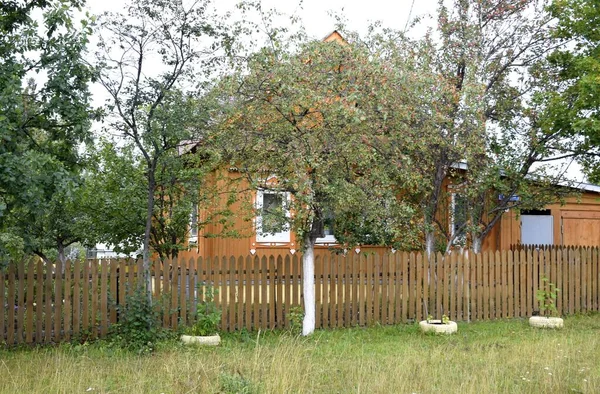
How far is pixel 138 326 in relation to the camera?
Result: 9.46 metres

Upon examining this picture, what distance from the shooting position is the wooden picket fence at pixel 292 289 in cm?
970

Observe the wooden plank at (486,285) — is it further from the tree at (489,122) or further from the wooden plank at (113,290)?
the wooden plank at (113,290)

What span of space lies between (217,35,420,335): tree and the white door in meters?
10.6

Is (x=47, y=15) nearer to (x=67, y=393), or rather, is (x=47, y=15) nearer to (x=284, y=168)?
(x=284, y=168)

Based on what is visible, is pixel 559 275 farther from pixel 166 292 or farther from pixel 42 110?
pixel 42 110

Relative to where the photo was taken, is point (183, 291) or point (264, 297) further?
point (264, 297)

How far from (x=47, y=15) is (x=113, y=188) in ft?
17.0

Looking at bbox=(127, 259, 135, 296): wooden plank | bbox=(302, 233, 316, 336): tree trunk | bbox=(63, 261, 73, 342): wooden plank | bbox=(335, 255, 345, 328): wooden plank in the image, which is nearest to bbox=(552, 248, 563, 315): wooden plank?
bbox=(335, 255, 345, 328): wooden plank

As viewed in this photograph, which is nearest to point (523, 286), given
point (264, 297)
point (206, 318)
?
point (264, 297)

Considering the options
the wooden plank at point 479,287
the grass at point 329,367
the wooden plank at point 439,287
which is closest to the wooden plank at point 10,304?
the grass at point 329,367

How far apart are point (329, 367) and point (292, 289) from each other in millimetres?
3587

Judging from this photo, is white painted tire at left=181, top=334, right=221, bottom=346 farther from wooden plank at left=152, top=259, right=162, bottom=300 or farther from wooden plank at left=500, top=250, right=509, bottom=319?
wooden plank at left=500, top=250, right=509, bottom=319

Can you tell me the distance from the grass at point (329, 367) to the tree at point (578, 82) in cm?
584

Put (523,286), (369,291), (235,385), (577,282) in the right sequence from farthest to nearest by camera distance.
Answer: (577,282) < (523,286) < (369,291) < (235,385)
